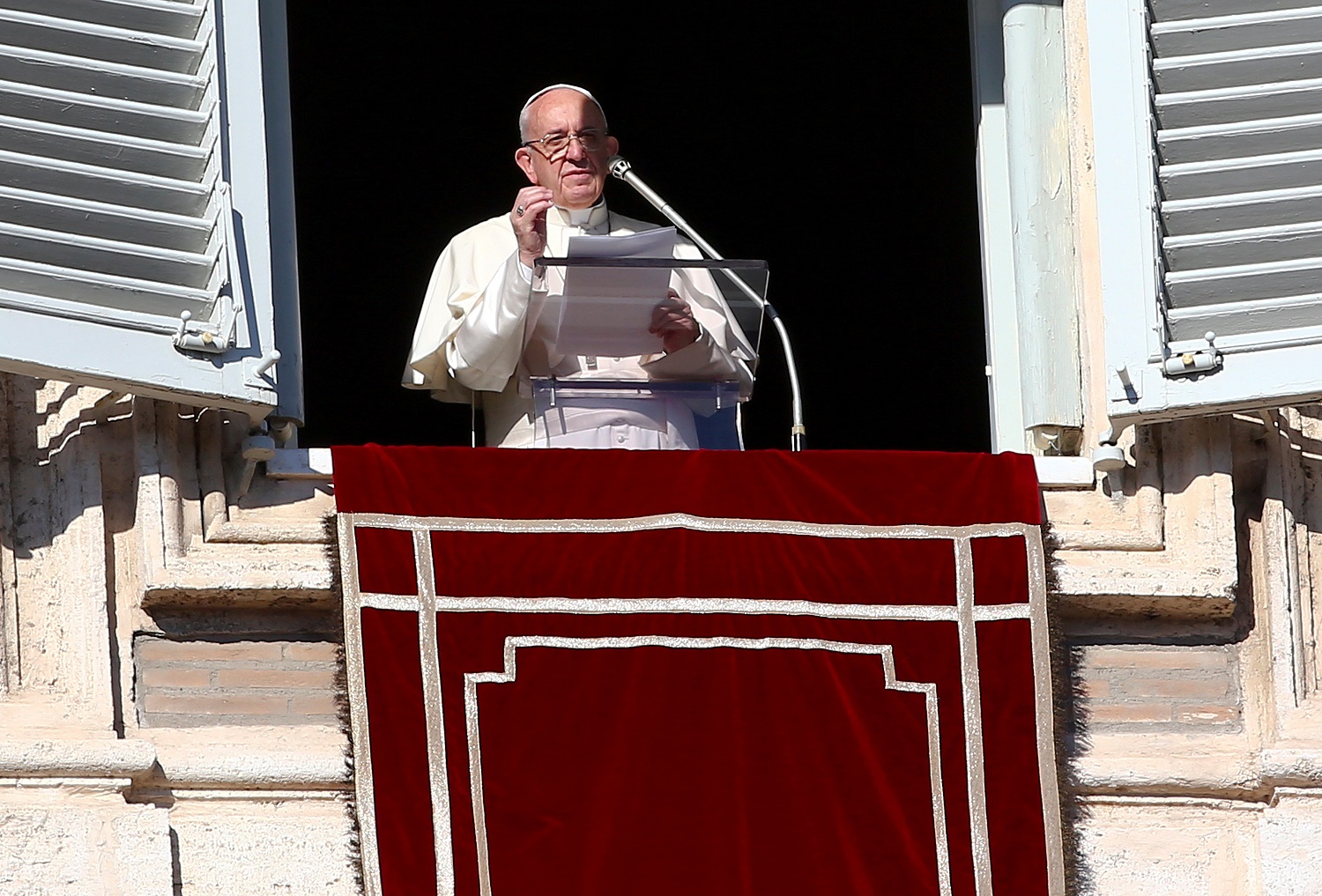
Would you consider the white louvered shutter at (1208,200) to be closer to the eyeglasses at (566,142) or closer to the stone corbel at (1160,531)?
the stone corbel at (1160,531)

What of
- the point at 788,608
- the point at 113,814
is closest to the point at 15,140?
the point at 113,814

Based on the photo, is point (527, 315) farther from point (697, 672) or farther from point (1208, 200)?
point (1208, 200)

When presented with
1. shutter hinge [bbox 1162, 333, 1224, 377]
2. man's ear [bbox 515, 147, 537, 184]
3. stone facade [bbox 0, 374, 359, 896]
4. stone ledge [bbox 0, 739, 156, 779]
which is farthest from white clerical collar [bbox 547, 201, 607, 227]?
stone ledge [bbox 0, 739, 156, 779]

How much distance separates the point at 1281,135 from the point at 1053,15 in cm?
74

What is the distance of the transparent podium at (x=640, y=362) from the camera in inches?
231

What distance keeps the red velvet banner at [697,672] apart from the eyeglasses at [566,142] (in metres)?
0.99

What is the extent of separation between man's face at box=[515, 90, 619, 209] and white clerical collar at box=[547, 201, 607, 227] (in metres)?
0.02

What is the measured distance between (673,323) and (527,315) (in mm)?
290

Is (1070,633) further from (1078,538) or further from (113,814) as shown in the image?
(113,814)

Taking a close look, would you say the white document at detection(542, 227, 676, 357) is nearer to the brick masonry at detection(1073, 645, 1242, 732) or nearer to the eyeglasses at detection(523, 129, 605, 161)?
the eyeglasses at detection(523, 129, 605, 161)

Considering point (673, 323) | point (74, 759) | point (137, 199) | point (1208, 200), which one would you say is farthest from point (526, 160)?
point (74, 759)

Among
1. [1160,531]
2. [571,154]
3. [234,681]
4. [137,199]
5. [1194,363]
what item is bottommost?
[234,681]

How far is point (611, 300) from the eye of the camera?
5.79 meters

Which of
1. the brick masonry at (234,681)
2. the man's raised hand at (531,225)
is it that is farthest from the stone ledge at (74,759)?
the man's raised hand at (531,225)
